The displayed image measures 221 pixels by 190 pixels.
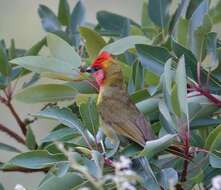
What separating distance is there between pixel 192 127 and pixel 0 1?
324 centimetres

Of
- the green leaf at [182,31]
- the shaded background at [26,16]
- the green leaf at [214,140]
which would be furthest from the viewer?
the shaded background at [26,16]

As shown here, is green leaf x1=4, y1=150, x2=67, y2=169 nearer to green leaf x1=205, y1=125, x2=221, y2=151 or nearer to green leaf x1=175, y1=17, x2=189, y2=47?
green leaf x1=205, y1=125, x2=221, y2=151

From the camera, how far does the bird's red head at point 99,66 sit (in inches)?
110

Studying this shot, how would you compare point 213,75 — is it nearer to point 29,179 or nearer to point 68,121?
point 68,121

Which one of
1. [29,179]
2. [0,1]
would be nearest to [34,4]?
[0,1]

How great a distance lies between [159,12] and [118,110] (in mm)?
387

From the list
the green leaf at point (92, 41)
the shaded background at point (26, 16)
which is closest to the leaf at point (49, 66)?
the green leaf at point (92, 41)

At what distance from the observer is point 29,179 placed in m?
5.00

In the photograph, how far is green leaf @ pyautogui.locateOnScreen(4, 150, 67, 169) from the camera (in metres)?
2.40

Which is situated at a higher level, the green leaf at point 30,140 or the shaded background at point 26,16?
the green leaf at point 30,140

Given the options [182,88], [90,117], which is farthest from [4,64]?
[182,88]

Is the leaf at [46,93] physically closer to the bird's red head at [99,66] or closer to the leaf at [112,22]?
the bird's red head at [99,66]

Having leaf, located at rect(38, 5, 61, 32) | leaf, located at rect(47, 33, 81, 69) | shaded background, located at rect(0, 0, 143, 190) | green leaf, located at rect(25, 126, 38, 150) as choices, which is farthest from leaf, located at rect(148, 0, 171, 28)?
shaded background, located at rect(0, 0, 143, 190)

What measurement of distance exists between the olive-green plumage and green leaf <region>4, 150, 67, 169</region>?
0.28 metres
